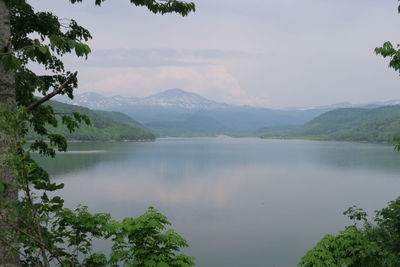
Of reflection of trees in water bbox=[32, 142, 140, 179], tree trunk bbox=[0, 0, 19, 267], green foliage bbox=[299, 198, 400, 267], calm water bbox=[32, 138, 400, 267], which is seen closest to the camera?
tree trunk bbox=[0, 0, 19, 267]

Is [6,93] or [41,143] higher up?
[6,93]

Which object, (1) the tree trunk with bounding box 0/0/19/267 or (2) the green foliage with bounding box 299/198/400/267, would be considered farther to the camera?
(2) the green foliage with bounding box 299/198/400/267

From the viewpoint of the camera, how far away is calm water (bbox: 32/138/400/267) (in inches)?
1206

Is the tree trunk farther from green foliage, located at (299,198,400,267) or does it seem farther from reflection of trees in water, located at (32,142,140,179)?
reflection of trees in water, located at (32,142,140,179)

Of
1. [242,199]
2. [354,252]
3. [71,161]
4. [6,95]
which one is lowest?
[242,199]

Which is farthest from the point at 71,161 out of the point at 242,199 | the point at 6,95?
the point at 6,95

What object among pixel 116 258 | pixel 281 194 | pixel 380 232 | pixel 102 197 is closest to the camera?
pixel 116 258

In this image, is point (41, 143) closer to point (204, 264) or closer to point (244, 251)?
point (204, 264)

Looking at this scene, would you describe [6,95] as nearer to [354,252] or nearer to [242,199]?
[354,252]

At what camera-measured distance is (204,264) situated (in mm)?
25906

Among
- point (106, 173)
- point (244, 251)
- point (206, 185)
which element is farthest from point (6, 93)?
point (106, 173)

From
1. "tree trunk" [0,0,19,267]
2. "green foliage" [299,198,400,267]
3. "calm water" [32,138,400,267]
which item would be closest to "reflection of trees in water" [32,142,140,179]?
"calm water" [32,138,400,267]

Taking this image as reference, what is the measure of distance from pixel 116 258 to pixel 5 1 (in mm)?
6474

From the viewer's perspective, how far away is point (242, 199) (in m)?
53.5
